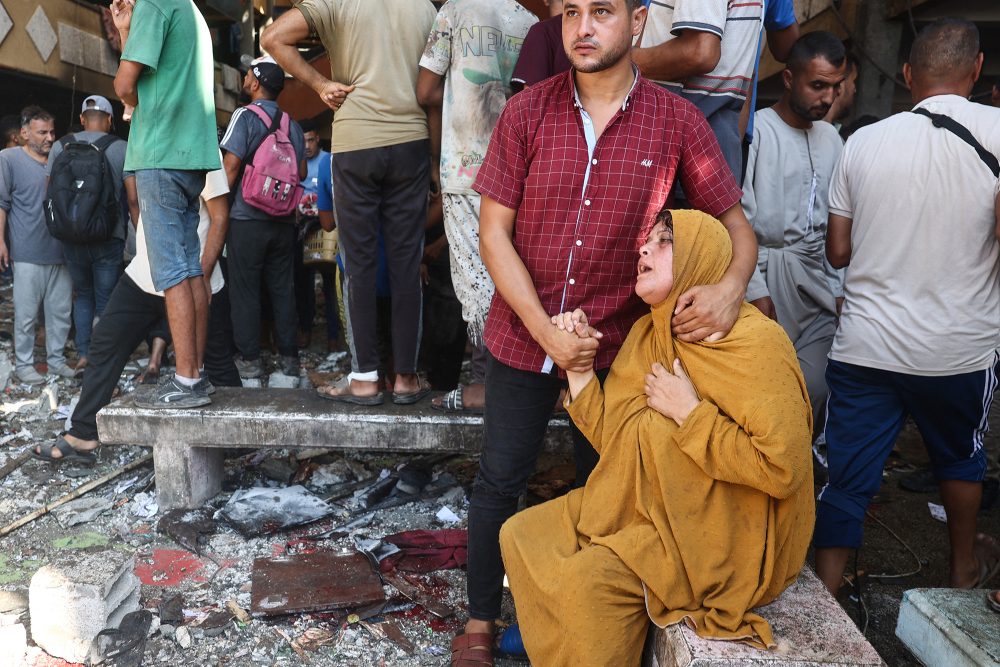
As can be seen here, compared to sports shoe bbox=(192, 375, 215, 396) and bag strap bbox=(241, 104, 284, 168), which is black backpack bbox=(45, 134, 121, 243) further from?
sports shoe bbox=(192, 375, 215, 396)

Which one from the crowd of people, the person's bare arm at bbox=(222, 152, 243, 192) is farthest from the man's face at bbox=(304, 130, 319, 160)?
the crowd of people

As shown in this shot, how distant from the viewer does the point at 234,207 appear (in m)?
5.78

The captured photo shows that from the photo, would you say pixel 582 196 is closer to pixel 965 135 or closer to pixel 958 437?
pixel 965 135

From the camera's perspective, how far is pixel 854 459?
3041mm

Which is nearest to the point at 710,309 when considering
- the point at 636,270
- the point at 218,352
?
the point at 636,270

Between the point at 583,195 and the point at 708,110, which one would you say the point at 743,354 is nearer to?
the point at 583,195

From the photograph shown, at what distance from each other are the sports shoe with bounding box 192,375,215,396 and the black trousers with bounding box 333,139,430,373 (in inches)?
31.6

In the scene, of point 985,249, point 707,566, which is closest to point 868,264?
point 985,249

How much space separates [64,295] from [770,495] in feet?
21.2

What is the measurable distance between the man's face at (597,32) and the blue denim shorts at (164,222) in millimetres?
2463

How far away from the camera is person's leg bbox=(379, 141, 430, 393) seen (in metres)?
3.81

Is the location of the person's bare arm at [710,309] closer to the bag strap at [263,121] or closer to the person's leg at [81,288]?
the bag strap at [263,121]

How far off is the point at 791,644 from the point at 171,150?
11.7 feet

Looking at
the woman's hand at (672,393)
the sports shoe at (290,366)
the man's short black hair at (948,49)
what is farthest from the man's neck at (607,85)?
the sports shoe at (290,366)
